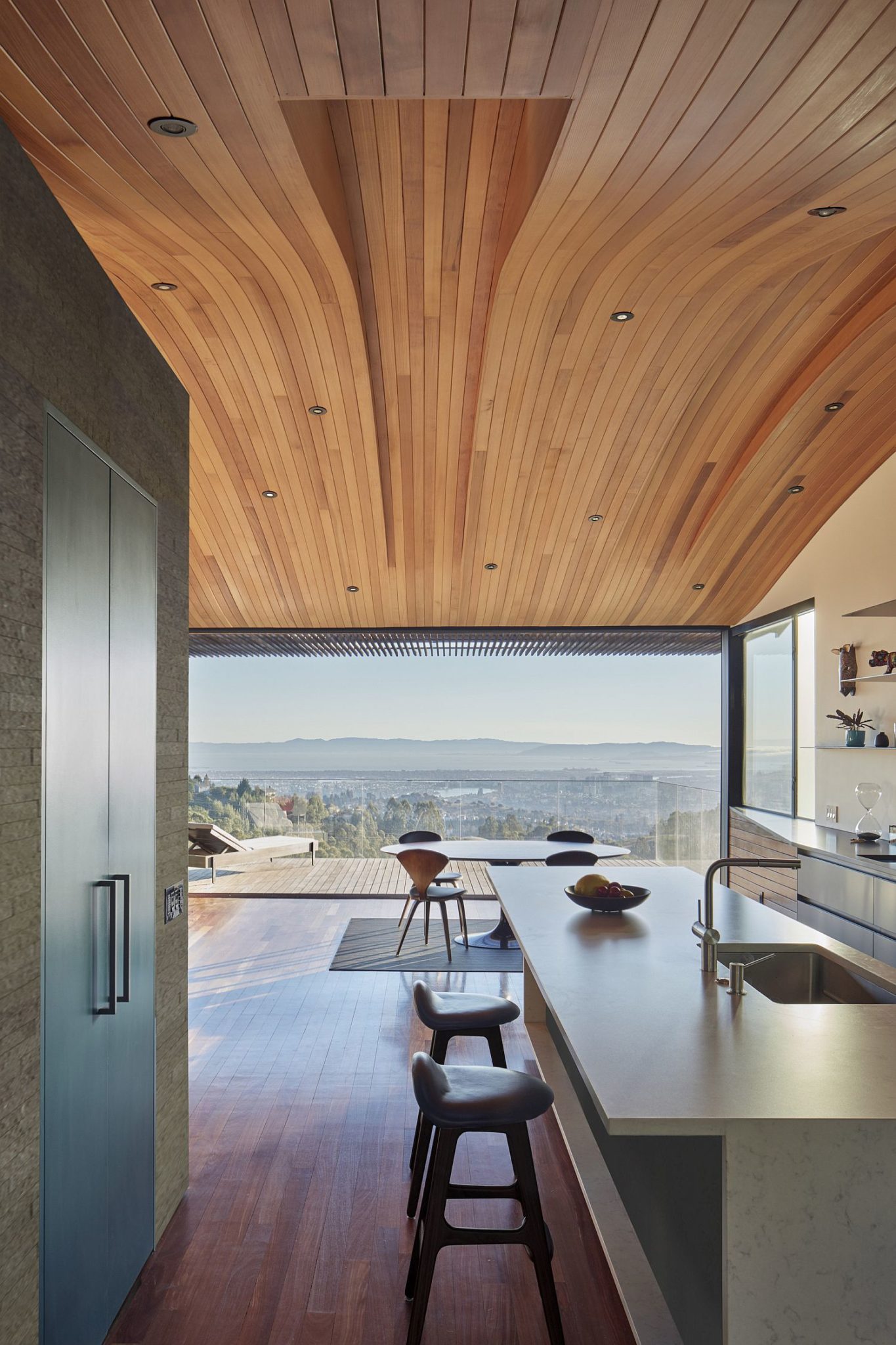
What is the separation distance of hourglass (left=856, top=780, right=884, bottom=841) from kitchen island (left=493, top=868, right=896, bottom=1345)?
8.88 ft

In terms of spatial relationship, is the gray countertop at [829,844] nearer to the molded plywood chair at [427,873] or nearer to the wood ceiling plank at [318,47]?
the molded plywood chair at [427,873]

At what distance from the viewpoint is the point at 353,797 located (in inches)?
383

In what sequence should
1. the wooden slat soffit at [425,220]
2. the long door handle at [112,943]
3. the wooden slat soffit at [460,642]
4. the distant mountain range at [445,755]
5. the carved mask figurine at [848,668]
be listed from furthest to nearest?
1. the distant mountain range at [445,755]
2. the wooden slat soffit at [460,642]
3. the carved mask figurine at [848,668]
4. the wooden slat soffit at [425,220]
5. the long door handle at [112,943]

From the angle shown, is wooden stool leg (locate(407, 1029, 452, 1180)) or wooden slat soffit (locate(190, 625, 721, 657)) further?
wooden slat soffit (locate(190, 625, 721, 657))

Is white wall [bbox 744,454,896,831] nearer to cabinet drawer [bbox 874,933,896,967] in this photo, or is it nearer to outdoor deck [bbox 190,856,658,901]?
cabinet drawer [bbox 874,933,896,967]

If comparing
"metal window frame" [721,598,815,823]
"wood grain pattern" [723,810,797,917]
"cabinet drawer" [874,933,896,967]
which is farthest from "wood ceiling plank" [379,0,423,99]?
"metal window frame" [721,598,815,823]

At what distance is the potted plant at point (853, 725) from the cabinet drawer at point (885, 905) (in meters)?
1.42

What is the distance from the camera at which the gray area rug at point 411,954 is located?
640 cm

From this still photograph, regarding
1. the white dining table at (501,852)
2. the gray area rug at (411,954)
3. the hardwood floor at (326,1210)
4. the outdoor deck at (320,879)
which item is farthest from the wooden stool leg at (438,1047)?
the outdoor deck at (320,879)

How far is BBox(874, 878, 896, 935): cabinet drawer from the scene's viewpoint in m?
4.37

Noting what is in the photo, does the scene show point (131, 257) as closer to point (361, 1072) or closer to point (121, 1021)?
point (121, 1021)

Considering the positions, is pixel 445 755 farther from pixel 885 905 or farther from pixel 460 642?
pixel 885 905

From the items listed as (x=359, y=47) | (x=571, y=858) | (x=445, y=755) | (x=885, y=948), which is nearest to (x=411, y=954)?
(x=571, y=858)

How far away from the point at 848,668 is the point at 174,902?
4756 millimetres
